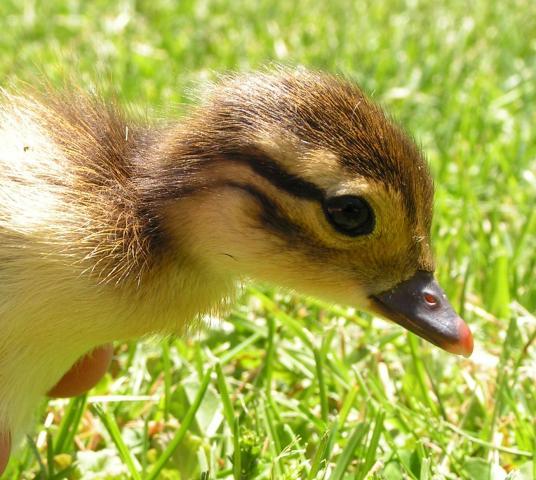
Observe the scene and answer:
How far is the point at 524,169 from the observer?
10.4 ft

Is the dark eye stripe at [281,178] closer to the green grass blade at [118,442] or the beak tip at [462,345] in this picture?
the beak tip at [462,345]

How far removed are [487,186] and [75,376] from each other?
1.76 meters

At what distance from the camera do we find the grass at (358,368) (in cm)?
182

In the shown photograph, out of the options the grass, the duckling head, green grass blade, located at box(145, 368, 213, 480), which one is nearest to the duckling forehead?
the duckling head

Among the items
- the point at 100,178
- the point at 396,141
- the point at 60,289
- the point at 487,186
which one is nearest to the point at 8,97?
the point at 100,178

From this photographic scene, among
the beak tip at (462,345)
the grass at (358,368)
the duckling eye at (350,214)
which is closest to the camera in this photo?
the duckling eye at (350,214)

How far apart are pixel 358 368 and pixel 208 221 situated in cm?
71

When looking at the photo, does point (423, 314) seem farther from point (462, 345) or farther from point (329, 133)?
point (329, 133)

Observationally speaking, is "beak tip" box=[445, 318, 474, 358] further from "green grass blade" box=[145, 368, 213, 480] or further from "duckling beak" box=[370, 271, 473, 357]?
"green grass blade" box=[145, 368, 213, 480]

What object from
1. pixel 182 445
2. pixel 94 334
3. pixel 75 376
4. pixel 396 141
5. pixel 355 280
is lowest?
pixel 182 445

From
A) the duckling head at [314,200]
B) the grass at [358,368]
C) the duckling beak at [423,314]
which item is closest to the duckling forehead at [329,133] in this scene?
the duckling head at [314,200]

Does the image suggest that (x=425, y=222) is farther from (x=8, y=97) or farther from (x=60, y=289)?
(x=8, y=97)

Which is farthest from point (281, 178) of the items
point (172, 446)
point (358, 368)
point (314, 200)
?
point (358, 368)

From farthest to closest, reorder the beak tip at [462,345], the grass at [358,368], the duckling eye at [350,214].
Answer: the grass at [358,368] → the beak tip at [462,345] → the duckling eye at [350,214]
